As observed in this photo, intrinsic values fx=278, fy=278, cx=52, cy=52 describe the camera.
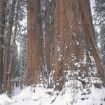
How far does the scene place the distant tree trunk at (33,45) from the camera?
39.7 feet

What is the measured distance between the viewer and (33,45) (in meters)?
12.3

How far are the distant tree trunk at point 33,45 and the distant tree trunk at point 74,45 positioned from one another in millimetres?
4635

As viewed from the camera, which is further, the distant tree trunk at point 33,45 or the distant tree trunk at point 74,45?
the distant tree trunk at point 33,45

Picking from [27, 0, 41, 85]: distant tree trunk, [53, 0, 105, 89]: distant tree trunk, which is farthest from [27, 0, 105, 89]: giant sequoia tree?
[27, 0, 41, 85]: distant tree trunk

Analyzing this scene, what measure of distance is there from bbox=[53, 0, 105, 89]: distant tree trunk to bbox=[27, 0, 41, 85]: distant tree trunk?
464cm

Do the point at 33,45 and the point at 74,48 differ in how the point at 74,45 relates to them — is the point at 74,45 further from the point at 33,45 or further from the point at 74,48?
the point at 33,45

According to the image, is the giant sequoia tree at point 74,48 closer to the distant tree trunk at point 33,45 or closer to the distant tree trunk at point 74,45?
the distant tree trunk at point 74,45

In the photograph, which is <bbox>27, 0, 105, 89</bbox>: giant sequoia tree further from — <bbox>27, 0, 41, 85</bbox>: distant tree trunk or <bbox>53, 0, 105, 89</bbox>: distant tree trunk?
<bbox>27, 0, 41, 85</bbox>: distant tree trunk

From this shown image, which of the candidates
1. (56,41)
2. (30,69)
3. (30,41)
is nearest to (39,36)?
(30,41)

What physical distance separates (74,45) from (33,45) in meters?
5.47

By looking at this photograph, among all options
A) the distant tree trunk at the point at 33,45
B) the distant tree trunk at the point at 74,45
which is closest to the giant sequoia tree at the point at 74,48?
the distant tree trunk at the point at 74,45

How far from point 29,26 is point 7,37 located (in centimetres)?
533

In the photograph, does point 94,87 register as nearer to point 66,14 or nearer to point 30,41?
point 66,14

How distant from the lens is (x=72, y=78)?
6707 millimetres
